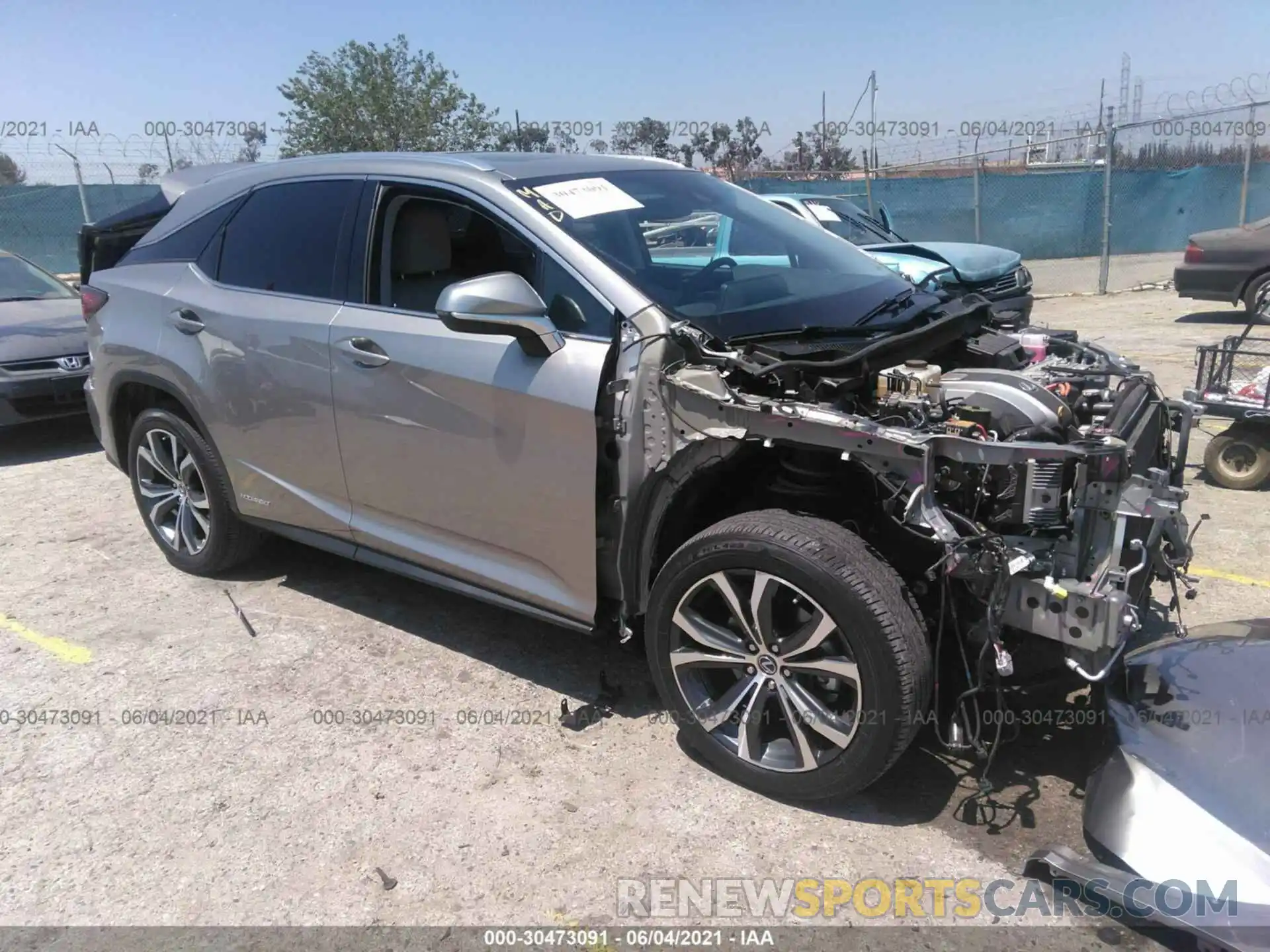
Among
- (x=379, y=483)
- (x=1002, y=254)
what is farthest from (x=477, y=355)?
(x=1002, y=254)

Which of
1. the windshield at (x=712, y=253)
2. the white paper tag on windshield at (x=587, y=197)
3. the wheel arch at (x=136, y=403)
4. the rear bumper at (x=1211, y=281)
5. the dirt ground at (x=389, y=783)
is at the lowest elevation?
the dirt ground at (x=389, y=783)

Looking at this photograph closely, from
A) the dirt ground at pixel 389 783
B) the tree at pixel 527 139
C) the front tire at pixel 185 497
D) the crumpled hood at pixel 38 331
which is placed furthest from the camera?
the tree at pixel 527 139

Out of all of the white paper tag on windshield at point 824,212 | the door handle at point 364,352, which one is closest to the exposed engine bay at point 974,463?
the door handle at point 364,352

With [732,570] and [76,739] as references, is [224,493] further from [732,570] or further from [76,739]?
[732,570]

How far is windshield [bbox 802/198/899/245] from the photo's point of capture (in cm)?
1077

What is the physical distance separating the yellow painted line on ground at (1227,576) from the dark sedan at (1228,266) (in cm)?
903

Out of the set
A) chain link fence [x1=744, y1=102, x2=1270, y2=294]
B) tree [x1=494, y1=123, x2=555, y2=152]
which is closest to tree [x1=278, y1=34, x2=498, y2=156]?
tree [x1=494, y1=123, x2=555, y2=152]

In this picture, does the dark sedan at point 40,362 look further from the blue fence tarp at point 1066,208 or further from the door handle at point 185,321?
the blue fence tarp at point 1066,208

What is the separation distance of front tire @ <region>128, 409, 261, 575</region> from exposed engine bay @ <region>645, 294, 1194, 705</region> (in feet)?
8.53

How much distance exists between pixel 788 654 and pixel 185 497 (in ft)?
10.9

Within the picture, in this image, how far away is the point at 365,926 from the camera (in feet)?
8.27

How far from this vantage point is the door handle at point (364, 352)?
11.5 ft

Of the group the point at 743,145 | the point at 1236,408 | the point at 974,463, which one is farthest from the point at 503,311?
the point at 743,145

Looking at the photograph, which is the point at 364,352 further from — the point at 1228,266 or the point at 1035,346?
the point at 1228,266
